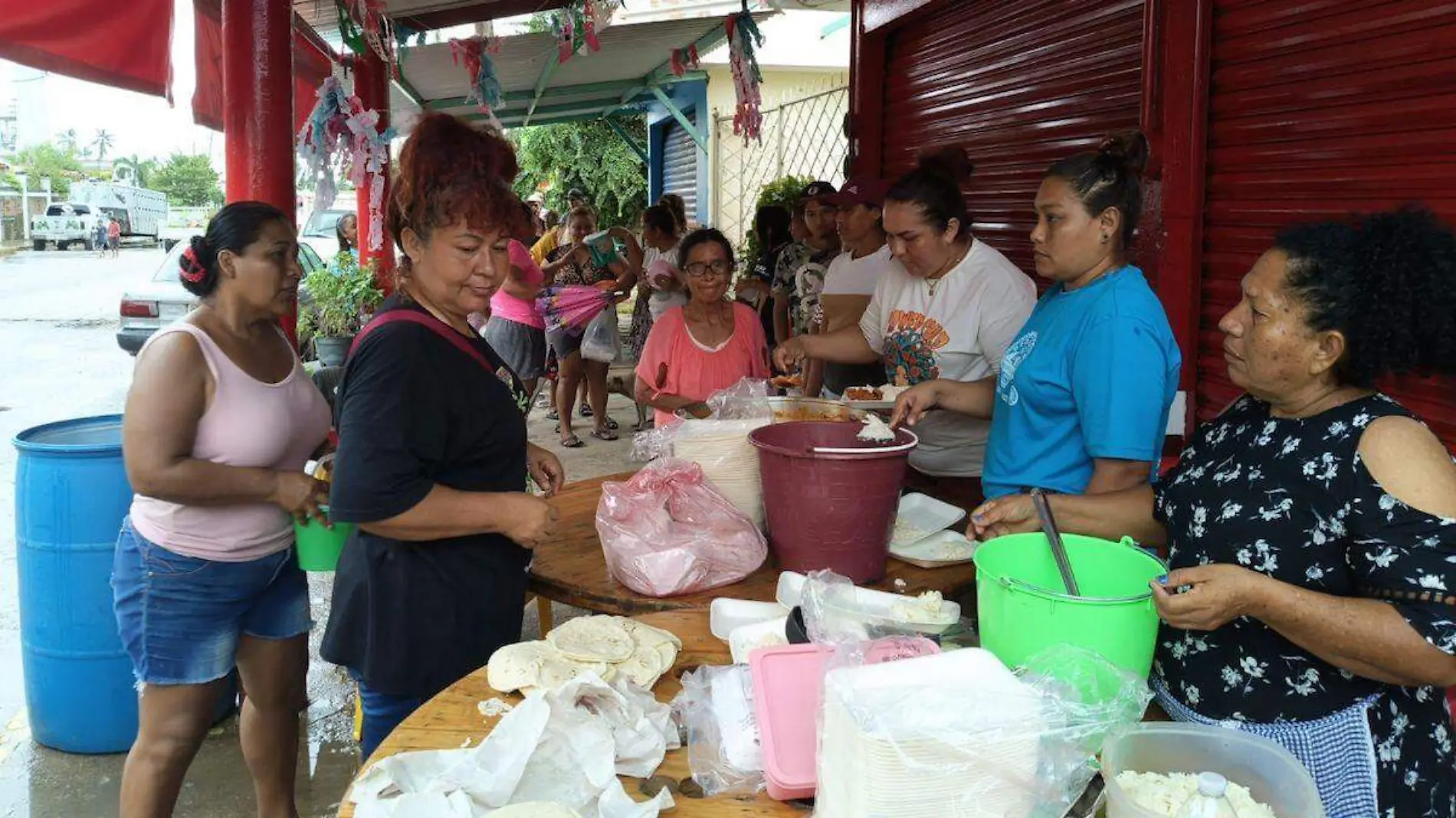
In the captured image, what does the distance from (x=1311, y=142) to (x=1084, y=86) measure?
139 centimetres

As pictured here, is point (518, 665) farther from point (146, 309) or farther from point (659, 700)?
point (146, 309)

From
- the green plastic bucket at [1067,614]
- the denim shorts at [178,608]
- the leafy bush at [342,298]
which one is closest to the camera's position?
the green plastic bucket at [1067,614]

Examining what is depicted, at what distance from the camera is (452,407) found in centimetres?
184

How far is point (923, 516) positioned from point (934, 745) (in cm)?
151

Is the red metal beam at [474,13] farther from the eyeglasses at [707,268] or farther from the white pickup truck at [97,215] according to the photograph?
the white pickup truck at [97,215]

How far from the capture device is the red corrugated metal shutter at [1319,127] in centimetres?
259

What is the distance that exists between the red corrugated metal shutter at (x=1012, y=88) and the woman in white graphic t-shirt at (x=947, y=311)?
1270 millimetres

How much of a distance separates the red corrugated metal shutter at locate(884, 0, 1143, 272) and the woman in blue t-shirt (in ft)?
6.06

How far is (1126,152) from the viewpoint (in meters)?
2.23

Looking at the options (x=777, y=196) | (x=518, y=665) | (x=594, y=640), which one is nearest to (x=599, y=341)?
(x=777, y=196)

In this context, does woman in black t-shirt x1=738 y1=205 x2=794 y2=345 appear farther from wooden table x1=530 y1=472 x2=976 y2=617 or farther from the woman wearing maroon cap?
wooden table x1=530 y1=472 x2=976 y2=617

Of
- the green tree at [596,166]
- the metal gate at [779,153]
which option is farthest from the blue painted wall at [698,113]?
the green tree at [596,166]

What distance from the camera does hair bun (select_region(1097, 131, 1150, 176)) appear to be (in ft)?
7.22

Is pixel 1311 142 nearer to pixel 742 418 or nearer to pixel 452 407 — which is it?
pixel 742 418
